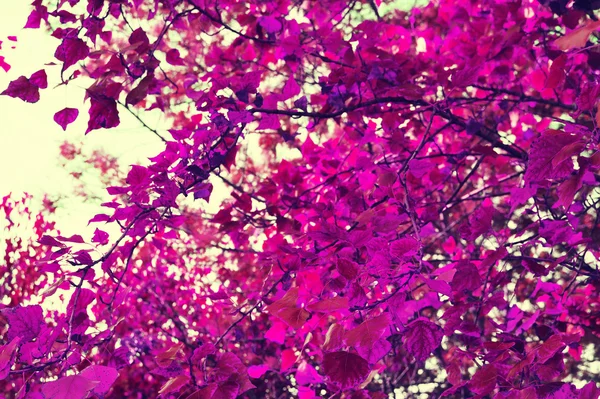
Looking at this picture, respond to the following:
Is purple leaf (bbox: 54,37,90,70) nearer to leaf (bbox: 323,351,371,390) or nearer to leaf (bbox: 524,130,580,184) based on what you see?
leaf (bbox: 323,351,371,390)

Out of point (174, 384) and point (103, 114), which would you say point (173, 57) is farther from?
point (174, 384)

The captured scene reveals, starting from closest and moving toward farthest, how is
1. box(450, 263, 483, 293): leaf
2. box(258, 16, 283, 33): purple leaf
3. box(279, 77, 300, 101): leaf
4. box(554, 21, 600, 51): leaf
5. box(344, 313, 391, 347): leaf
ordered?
box(554, 21, 600, 51): leaf, box(344, 313, 391, 347): leaf, box(450, 263, 483, 293): leaf, box(279, 77, 300, 101): leaf, box(258, 16, 283, 33): purple leaf

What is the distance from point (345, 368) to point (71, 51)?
1452 millimetres

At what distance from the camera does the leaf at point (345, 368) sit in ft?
4.38

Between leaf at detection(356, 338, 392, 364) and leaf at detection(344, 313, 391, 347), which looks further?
leaf at detection(356, 338, 392, 364)

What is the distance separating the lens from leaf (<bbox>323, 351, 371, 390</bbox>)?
4.38 feet

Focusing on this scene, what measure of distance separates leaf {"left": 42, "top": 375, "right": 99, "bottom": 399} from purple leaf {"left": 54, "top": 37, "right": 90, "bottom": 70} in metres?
1.17

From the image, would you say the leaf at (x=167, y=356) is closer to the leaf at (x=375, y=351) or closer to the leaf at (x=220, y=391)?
the leaf at (x=220, y=391)

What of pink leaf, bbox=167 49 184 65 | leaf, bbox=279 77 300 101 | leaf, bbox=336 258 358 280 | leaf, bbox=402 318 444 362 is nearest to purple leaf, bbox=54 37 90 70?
leaf, bbox=279 77 300 101

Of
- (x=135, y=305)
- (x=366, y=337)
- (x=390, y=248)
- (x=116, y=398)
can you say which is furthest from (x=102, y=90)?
(x=116, y=398)

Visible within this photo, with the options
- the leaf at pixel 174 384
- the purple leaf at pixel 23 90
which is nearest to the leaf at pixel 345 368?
the leaf at pixel 174 384

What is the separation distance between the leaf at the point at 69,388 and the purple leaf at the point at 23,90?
105cm

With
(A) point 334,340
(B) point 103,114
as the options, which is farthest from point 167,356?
(B) point 103,114

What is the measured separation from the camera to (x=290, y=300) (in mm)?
1427
